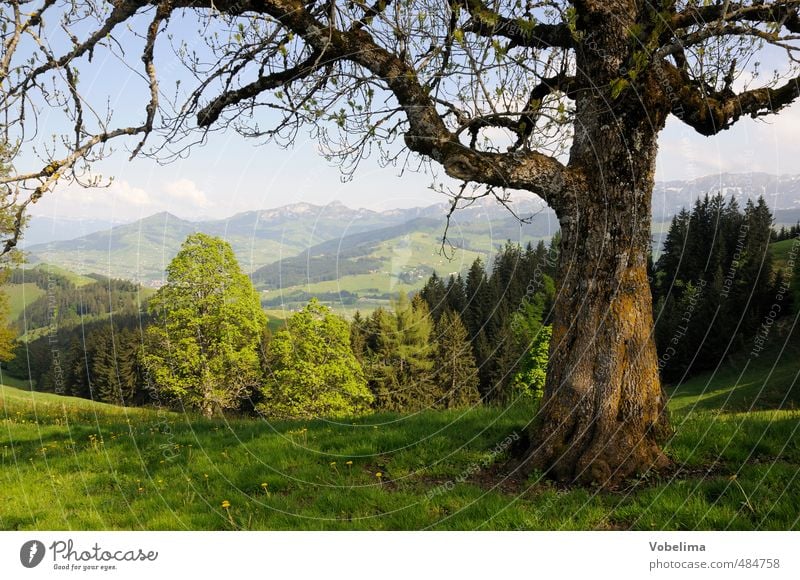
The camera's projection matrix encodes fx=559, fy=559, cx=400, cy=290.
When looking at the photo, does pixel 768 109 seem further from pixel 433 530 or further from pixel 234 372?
pixel 234 372

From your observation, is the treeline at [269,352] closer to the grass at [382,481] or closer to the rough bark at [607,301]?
the grass at [382,481]

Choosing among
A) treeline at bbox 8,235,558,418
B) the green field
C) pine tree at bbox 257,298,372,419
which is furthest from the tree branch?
the green field

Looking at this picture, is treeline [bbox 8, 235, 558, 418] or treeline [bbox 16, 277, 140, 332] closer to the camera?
treeline [bbox 8, 235, 558, 418]

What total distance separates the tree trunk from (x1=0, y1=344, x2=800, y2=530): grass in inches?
25.7

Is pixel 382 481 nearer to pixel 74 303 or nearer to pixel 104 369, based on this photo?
pixel 104 369

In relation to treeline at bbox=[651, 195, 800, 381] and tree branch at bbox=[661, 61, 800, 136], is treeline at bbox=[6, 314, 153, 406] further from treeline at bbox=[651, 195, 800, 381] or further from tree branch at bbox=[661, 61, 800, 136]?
treeline at bbox=[651, 195, 800, 381]

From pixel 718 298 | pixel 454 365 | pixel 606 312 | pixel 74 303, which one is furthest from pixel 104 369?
pixel 74 303

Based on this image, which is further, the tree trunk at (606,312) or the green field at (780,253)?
the green field at (780,253)

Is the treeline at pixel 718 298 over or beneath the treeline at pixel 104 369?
over

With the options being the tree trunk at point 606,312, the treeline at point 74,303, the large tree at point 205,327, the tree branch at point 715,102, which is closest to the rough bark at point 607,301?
the tree trunk at point 606,312
